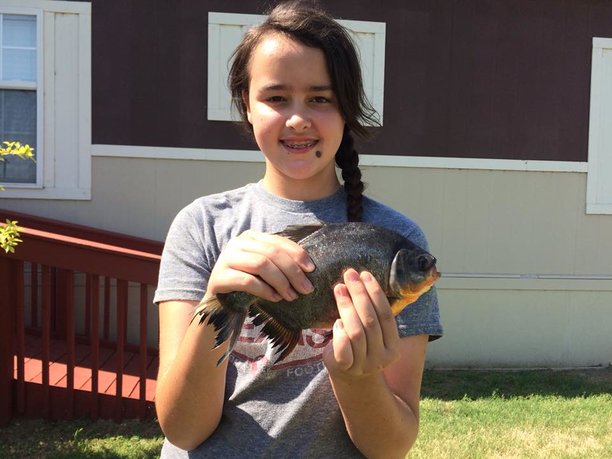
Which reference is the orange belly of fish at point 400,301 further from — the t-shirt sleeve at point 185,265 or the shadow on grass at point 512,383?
the shadow on grass at point 512,383

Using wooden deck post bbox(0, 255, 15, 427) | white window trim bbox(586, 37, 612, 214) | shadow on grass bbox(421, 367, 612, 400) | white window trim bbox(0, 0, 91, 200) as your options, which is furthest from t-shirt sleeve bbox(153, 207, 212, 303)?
white window trim bbox(586, 37, 612, 214)

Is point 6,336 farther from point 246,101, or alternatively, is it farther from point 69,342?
point 246,101

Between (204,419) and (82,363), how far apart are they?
4492 millimetres

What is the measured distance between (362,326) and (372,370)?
0.14 m

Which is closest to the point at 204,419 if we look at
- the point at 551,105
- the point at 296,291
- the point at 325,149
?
the point at 296,291

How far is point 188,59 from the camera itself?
6496mm

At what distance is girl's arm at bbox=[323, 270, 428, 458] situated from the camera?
1.37 m

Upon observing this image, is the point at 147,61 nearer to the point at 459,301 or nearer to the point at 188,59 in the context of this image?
the point at 188,59

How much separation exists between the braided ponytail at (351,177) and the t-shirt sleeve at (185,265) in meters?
0.45

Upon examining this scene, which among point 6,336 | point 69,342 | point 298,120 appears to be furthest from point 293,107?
point 6,336

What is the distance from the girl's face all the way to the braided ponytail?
160 mm

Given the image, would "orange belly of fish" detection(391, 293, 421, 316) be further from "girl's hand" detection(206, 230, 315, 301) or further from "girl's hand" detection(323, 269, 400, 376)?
"girl's hand" detection(206, 230, 315, 301)

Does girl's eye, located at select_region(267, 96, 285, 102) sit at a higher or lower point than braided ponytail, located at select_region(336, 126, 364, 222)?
higher

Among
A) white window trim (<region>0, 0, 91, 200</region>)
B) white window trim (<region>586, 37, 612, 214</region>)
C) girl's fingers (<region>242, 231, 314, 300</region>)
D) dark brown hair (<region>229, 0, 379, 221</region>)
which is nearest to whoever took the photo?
girl's fingers (<region>242, 231, 314, 300</region>)
